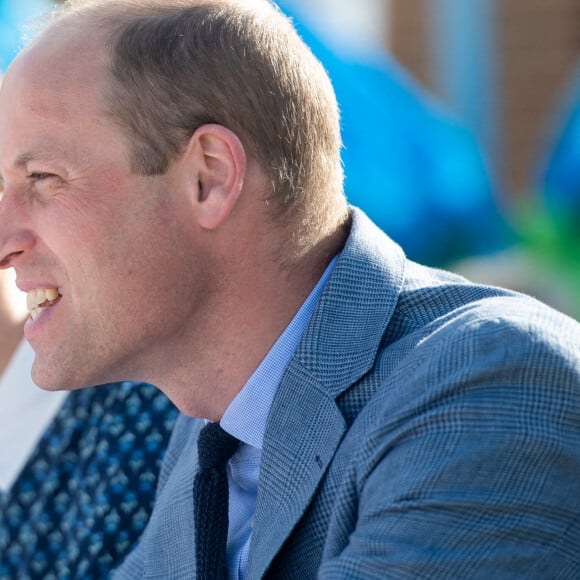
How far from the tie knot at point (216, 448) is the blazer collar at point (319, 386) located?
0.63 feet

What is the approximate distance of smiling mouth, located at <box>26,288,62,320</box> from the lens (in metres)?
1.93

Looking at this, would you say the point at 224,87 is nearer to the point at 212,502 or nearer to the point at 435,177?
the point at 212,502

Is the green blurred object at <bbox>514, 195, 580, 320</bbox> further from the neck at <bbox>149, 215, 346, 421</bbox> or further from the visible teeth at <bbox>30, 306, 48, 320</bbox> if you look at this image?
the visible teeth at <bbox>30, 306, 48, 320</bbox>

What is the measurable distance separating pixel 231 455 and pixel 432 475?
592mm

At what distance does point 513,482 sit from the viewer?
57.1 inches

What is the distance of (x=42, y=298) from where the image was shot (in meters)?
1.95

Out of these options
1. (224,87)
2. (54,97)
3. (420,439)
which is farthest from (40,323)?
(420,439)

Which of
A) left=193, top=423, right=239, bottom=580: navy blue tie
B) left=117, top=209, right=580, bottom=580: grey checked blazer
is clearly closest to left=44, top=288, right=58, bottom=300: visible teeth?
left=193, top=423, right=239, bottom=580: navy blue tie

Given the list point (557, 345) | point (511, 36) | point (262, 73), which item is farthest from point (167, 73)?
point (511, 36)

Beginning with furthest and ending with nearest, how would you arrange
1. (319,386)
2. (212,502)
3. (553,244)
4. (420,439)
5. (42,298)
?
(553,244) < (42,298) < (212,502) < (319,386) < (420,439)

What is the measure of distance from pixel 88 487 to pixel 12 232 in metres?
0.92

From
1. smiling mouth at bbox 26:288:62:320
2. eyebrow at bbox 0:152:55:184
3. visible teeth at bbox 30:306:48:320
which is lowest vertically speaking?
visible teeth at bbox 30:306:48:320

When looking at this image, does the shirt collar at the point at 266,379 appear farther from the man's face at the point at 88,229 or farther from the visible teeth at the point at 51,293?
the visible teeth at the point at 51,293

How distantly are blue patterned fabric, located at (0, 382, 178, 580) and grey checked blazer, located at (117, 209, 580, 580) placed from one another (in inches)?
26.8
